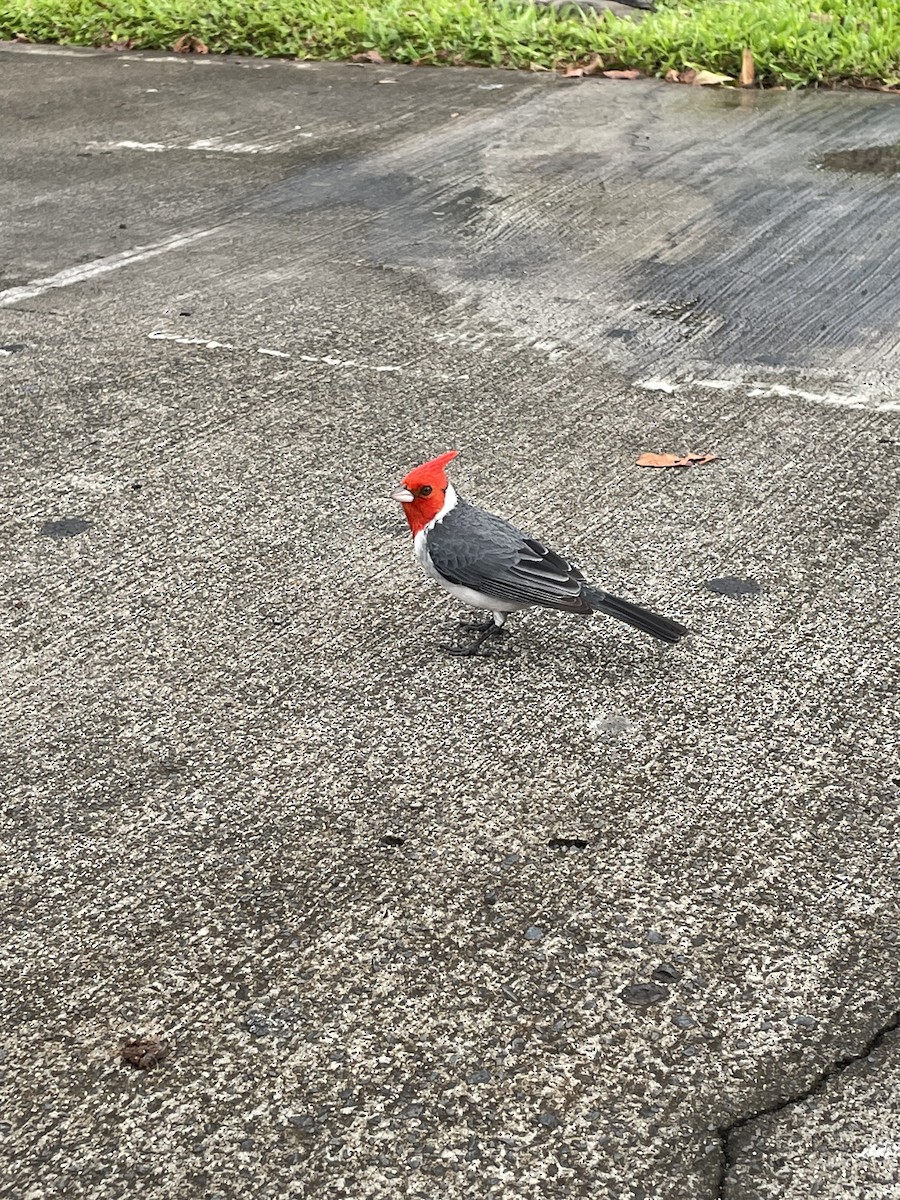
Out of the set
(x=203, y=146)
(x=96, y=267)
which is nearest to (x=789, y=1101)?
(x=96, y=267)

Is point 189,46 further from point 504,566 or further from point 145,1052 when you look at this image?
point 145,1052

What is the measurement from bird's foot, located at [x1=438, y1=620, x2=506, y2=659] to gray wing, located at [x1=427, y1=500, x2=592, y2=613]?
7.6 inches

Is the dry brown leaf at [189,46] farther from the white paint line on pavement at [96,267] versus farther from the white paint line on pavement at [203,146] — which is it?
the white paint line on pavement at [96,267]

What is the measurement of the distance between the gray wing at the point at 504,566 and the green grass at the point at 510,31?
5.91 m

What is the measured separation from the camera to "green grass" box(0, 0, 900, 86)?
27.9 ft

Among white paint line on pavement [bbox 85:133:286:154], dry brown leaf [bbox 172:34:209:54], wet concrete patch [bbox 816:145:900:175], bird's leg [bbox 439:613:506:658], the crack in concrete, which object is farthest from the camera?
dry brown leaf [bbox 172:34:209:54]

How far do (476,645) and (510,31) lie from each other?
667 cm

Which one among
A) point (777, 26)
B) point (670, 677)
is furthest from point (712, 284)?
point (777, 26)

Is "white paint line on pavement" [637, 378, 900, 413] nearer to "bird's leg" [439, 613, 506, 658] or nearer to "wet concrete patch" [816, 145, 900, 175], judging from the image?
"bird's leg" [439, 613, 506, 658]

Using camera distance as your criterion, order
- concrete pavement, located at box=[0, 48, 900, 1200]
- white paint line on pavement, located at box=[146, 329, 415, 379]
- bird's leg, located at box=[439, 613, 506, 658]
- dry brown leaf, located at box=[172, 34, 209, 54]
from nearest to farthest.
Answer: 1. concrete pavement, located at box=[0, 48, 900, 1200]
2. bird's leg, located at box=[439, 613, 506, 658]
3. white paint line on pavement, located at box=[146, 329, 415, 379]
4. dry brown leaf, located at box=[172, 34, 209, 54]

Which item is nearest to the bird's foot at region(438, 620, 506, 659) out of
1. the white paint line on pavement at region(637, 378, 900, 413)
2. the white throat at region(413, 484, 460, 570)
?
the white throat at region(413, 484, 460, 570)

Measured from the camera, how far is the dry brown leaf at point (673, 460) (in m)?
4.39

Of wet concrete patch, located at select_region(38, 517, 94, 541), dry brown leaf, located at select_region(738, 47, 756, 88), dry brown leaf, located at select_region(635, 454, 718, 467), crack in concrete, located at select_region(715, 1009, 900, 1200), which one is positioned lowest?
crack in concrete, located at select_region(715, 1009, 900, 1200)

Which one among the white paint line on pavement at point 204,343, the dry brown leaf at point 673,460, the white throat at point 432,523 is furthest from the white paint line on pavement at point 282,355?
the white throat at point 432,523
